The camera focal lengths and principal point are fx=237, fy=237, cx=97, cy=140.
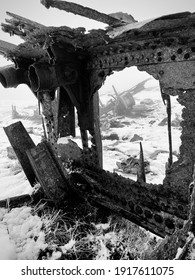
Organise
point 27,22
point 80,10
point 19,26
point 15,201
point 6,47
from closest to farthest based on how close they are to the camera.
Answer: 1. point 80,10
2. point 27,22
3. point 19,26
4. point 15,201
5. point 6,47

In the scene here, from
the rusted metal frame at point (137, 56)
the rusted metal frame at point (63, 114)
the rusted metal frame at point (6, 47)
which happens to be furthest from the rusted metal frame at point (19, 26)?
the rusted metal frame at point (63, 114)

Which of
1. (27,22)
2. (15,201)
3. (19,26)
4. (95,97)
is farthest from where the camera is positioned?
(95,97)

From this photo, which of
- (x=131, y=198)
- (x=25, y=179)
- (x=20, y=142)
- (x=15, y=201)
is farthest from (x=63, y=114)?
(x=25, y=179)

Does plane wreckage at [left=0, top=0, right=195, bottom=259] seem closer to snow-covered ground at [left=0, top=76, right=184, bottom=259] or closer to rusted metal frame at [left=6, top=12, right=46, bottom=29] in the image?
rusted metal frame at [left=6, top=12, right=46, bottom=29]

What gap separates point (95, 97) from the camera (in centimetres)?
469

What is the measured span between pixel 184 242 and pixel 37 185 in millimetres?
2655

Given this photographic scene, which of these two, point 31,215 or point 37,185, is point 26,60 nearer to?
point 37,185

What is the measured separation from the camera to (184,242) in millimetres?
2316

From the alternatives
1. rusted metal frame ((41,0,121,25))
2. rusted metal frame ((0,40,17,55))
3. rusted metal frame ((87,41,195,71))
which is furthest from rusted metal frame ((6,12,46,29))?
rusted metal frame ((87,41,195,71))

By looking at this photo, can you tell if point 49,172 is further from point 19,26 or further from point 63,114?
point 19,26

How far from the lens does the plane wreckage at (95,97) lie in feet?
8.87

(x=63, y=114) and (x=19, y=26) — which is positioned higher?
(x=19, y=26)

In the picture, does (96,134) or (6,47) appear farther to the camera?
(96,134)

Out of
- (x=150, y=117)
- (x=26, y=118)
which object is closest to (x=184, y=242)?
(x=150, y=117)
